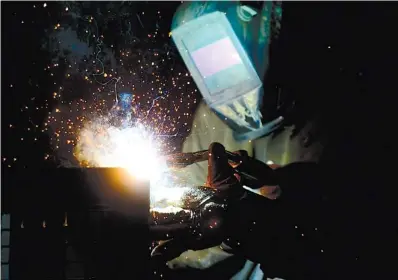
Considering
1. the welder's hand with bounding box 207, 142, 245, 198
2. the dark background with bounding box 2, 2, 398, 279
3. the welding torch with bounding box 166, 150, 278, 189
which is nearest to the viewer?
the welder's hand with bounding box 207, 142, 245, 198

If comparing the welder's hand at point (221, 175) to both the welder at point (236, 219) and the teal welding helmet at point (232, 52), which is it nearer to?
the welder at point (236, 219)

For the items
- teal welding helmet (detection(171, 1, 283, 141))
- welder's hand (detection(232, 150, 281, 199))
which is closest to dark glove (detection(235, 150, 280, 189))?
welder's hand (detection(232, 150, 281, 199))

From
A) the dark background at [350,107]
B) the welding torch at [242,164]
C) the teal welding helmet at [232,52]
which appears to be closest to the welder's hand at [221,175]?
the welding torch at [242,164]

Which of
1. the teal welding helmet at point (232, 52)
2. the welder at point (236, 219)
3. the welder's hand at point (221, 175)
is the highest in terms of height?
the teal welding helmet at point (232, 52)

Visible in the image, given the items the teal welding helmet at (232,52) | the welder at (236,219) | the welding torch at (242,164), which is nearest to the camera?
the welder at (236,219)

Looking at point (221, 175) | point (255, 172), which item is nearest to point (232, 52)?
point (255, 172)

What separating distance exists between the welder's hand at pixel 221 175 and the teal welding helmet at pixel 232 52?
253cm

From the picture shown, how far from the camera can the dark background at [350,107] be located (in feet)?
19.1

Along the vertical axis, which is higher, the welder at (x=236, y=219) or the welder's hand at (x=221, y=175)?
the welder's hand at (x=221, y=175)

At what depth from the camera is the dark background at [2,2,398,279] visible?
19.1ft

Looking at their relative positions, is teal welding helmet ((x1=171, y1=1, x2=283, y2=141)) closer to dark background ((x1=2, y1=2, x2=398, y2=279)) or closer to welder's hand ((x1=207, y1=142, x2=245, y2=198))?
dark background ((x1=2, y1=2, x2=398, y2=279))

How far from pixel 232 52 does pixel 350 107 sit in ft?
7.87

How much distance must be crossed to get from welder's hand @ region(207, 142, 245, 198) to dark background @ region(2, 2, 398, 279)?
2.15 m

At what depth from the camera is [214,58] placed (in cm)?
707
